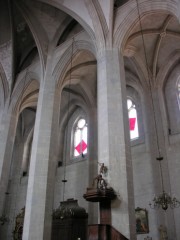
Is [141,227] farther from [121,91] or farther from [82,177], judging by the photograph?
[121,91]

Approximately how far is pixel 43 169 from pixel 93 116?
722 centimetres

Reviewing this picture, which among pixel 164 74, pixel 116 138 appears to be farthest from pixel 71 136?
pixel 116 138

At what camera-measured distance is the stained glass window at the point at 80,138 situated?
18062 millimetres

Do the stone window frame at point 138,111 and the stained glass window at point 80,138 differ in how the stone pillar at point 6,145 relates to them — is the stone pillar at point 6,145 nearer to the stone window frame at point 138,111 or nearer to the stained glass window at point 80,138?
the stained glass window at point 80,138

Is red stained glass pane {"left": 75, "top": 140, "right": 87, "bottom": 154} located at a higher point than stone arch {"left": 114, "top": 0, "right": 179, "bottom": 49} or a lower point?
lower

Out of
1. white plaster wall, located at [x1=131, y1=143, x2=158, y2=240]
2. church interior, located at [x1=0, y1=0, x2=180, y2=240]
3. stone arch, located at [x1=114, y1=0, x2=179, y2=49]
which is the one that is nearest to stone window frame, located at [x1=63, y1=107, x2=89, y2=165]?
church interior, located at [x1=0, y1=0, x2=180, y2=240]

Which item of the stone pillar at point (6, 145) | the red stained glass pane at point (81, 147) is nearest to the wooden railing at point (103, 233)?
the stone pillar at point (6, 145)

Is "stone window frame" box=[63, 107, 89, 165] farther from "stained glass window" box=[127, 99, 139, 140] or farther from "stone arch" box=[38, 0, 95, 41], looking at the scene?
"stone arch" box=[38, 0, 95, 41]

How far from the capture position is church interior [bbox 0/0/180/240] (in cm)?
905

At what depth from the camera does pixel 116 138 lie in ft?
29.1

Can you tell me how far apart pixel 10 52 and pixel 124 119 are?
1106cm

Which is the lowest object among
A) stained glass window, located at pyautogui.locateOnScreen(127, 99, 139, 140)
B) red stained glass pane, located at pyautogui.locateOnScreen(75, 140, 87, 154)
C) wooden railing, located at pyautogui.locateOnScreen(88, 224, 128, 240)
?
wooden railing, located at pyautogui.locateOnScreen(88, 224, 128, 240)

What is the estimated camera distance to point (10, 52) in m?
16.8

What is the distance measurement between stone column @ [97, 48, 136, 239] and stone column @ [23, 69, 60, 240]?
→ 3400mm
